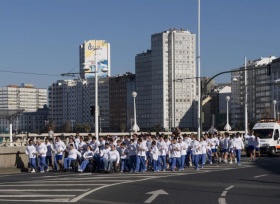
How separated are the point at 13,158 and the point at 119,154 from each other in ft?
21.4

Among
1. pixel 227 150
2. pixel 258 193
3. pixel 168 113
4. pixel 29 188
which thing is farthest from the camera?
pixel 168 113

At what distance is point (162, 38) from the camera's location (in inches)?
6580

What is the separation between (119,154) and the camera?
3212 cm

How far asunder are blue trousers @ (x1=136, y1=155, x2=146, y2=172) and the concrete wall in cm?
706

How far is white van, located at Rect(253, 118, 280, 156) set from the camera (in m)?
47.1

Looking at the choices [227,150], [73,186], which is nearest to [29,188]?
[73,186]

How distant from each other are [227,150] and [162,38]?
130m

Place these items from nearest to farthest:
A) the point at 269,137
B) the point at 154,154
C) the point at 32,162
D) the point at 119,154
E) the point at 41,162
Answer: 1. the point at 154,154
2. the point at 119,154
3. the point at 32,162
4. the point at 41,162
5. the point at 269,137

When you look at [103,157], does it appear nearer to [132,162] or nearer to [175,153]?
[132,162]

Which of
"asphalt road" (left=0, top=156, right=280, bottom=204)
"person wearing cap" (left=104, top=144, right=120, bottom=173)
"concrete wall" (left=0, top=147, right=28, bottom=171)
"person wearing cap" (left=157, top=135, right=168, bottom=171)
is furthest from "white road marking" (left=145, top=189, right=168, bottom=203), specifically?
"concrete wall" (left=0, top=147, right=28, bottom=171)

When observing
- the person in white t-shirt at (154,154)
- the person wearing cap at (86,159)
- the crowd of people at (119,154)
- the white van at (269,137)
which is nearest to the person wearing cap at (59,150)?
the crowd of people at (119,154)

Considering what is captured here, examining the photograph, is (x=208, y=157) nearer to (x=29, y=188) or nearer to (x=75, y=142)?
(x=75, y=142)

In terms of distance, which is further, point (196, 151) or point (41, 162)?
point (41, 162)

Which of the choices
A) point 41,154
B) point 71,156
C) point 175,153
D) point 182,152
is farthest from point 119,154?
point 41,154
